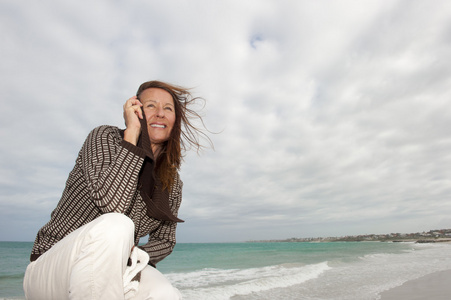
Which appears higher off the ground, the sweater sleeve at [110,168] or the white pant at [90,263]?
the sweater sleeve at [110,168]

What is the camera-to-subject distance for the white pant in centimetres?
127

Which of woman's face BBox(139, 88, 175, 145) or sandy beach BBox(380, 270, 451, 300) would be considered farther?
sandy beach BBox(380, 270, 451, 300)

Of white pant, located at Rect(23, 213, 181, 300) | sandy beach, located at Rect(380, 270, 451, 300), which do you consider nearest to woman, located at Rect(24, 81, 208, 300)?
white pant, located at Rect(23, 213, 181, 300)

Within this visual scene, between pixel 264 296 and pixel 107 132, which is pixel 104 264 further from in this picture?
pixel 264 296

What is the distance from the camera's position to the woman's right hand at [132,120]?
190cm

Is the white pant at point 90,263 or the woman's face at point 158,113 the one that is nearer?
the white pant at point 90,263

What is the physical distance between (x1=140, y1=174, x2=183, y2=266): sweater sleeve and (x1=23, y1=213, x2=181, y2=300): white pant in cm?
79

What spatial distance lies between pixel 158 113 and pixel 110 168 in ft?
2.85

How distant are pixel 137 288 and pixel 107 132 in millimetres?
992

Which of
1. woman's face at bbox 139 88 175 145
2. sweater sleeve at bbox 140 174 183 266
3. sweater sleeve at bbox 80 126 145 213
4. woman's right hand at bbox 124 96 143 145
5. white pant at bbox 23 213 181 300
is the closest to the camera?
white pant at bbox 23 213 181 300

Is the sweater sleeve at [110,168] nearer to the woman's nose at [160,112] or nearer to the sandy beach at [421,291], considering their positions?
the woman's nose at [160,112]

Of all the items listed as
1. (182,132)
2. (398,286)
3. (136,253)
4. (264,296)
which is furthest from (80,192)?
(398,286)

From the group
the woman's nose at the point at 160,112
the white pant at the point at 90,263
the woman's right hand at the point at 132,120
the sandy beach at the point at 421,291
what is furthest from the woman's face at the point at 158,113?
the sandy beach at the point at 421,291

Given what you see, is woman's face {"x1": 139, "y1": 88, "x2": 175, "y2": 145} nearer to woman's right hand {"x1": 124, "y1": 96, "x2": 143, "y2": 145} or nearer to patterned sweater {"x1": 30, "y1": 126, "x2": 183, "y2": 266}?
woman's right hand {"x1": 124, "y1": 96, "x2": 143, "y2": 145}
